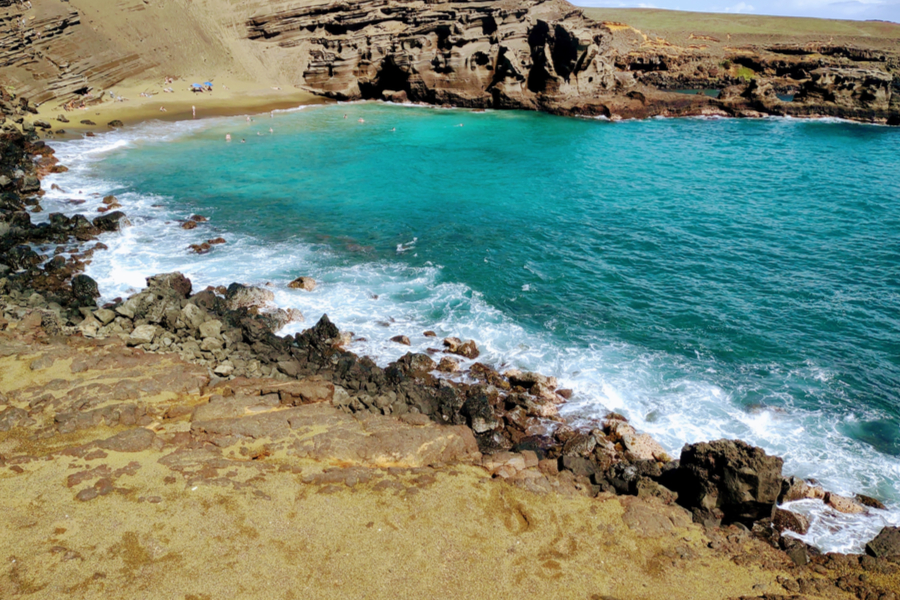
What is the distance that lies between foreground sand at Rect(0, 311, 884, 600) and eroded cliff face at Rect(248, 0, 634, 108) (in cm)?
6517

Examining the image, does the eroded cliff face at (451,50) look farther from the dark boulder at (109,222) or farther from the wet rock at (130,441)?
the wet rock at (130,441)

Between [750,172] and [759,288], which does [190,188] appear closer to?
[759,288]

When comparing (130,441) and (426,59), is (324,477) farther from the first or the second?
(426,59)

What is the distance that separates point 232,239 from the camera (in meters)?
35.2

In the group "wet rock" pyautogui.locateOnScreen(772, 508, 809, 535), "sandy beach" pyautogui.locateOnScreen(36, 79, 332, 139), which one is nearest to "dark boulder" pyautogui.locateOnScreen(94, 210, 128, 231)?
"sandy beach" pyautogui.locateOnScreen(36, 79, 332, 139)

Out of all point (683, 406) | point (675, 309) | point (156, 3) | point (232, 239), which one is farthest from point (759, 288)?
point (156, 3)

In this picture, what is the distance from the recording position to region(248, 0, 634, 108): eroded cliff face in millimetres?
73000

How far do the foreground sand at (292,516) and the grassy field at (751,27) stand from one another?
130 meters

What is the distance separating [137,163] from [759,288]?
4860 centimetres

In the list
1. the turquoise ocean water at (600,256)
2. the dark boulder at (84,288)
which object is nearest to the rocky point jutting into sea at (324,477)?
the dark boulder at (84,288)

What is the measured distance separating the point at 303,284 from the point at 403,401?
12.4m

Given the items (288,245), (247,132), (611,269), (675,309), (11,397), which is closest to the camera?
(11,397)

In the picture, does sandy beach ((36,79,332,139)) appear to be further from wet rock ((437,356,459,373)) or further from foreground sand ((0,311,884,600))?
wet rock ((437,356,459,373))

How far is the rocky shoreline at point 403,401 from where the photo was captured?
15336 millimetres
